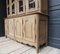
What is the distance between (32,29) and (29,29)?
0.10 metres

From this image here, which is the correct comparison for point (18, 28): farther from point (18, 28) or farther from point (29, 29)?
point (29, 29)

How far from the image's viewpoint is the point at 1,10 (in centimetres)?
325

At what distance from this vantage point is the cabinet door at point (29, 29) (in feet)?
5.60

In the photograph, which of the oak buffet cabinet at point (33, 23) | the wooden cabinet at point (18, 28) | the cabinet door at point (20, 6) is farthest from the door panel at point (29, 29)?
the cabinet door at point (20, 6)

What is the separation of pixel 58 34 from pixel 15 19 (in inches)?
45.5

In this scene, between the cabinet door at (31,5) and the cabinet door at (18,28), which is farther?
the cabinet door at (18,28)

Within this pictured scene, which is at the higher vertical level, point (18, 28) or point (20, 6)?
point (20, 6)

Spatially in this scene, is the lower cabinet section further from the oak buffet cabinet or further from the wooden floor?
the wooden floor

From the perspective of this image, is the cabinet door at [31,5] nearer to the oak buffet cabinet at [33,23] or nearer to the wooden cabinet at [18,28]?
the oak buffet cabinet at [33,23]

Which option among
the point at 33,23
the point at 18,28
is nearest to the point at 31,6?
the point at 33,23

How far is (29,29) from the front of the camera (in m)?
1.82

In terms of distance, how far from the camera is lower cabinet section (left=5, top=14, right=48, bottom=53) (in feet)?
5.41

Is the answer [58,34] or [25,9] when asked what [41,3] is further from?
[58,34]

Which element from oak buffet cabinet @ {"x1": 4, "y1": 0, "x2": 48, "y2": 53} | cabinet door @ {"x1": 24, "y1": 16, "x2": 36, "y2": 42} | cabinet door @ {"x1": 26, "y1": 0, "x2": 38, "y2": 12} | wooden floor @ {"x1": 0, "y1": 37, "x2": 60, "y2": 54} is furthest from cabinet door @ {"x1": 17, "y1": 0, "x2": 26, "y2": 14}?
wooden floor @ {"x1": 0, "y1": 37, "x2": 60, "y2": 54}
